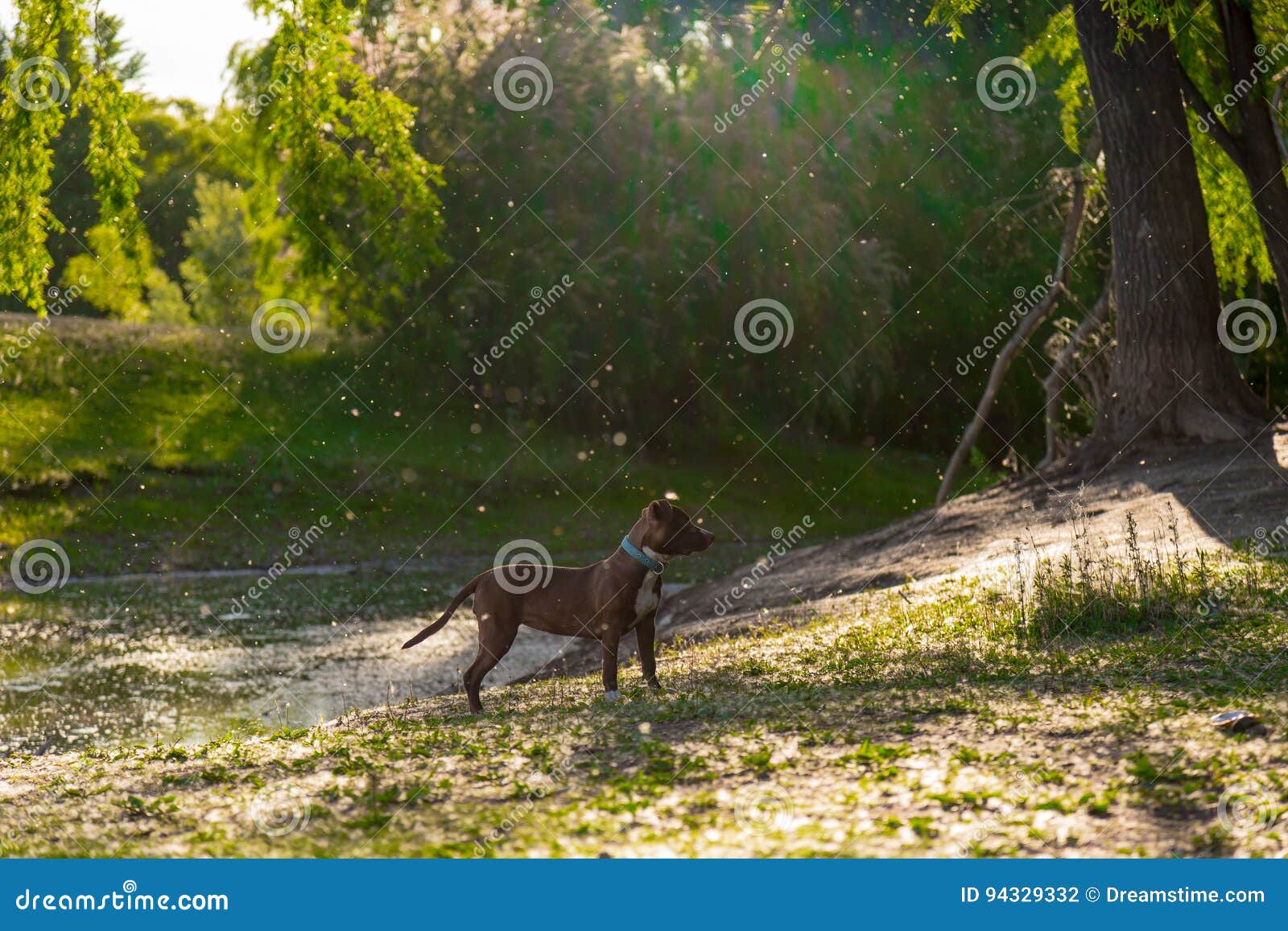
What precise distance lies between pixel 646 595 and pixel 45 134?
8783 millimetres

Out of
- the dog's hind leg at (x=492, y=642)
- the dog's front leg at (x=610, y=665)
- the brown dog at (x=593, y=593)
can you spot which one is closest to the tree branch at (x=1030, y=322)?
the dog's front leg at (x=610, y=665)

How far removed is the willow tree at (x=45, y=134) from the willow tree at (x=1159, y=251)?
11.8m

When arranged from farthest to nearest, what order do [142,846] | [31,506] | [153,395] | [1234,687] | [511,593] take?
[153,395] → [31,506] → [511,593] → [1234,687] → [142,846]

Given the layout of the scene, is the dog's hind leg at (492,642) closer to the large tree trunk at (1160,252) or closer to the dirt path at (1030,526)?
the dirt path at (1030,526)

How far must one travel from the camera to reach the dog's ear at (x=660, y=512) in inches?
375

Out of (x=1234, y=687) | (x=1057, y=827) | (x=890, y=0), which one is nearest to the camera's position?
(x=1057, y=827)

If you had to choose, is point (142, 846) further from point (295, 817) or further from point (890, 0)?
point (890, 0)

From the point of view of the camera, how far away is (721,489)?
34.8 meters

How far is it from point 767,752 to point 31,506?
23.9 m

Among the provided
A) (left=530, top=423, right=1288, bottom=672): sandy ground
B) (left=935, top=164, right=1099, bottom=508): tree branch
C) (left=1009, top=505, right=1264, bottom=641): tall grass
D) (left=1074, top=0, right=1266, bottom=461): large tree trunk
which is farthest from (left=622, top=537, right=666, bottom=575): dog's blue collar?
(left=935, top=164, right=1099, bottom=508): tree branch

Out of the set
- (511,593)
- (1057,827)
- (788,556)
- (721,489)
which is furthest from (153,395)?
(1057,827)

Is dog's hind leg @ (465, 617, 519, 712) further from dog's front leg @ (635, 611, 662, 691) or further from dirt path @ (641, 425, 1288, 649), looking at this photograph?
dirt path @ (641, 425, 1288, 649)

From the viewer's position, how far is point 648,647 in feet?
33.7

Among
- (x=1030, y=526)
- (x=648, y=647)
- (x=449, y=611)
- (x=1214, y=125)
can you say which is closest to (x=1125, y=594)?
(x=648, y=647)
